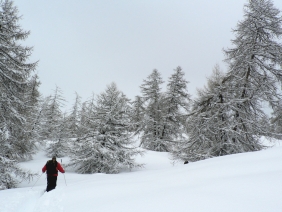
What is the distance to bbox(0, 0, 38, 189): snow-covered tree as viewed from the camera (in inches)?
328

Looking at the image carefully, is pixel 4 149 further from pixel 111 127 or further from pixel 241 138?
pixel 241 138

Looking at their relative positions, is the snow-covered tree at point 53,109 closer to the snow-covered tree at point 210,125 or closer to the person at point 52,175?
the person at point 52,175

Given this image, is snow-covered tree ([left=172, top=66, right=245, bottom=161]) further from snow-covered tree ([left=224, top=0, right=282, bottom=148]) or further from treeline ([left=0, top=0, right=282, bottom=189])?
A: snow-covered tree ([left=224, top=0, right=282, bottom=148])

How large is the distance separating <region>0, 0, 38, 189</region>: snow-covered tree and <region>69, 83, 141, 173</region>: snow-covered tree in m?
4.20

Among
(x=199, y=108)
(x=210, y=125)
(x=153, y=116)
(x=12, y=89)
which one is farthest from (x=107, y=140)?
(x=153, y=116)

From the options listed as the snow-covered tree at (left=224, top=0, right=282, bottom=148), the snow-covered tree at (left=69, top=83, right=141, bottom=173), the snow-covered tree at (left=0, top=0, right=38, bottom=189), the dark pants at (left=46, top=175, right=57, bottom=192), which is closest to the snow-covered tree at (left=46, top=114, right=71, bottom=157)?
the snow-covered tree at (left=69, top=83, right=141, bottom=173)

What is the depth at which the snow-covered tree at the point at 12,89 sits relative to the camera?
8.32 metres

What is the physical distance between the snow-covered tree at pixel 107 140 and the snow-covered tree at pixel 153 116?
712 cm

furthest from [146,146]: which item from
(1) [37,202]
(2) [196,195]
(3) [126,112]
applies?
(2) [196,195]

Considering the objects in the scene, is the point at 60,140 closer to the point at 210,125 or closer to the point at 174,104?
the point at 174,104

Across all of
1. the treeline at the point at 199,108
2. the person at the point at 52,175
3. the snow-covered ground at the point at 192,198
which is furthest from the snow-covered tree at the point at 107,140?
the snow-covered ground at the point at 192,198

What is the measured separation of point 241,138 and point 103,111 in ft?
33.1

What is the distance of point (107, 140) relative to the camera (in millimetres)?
13547

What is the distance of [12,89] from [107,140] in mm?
7215
